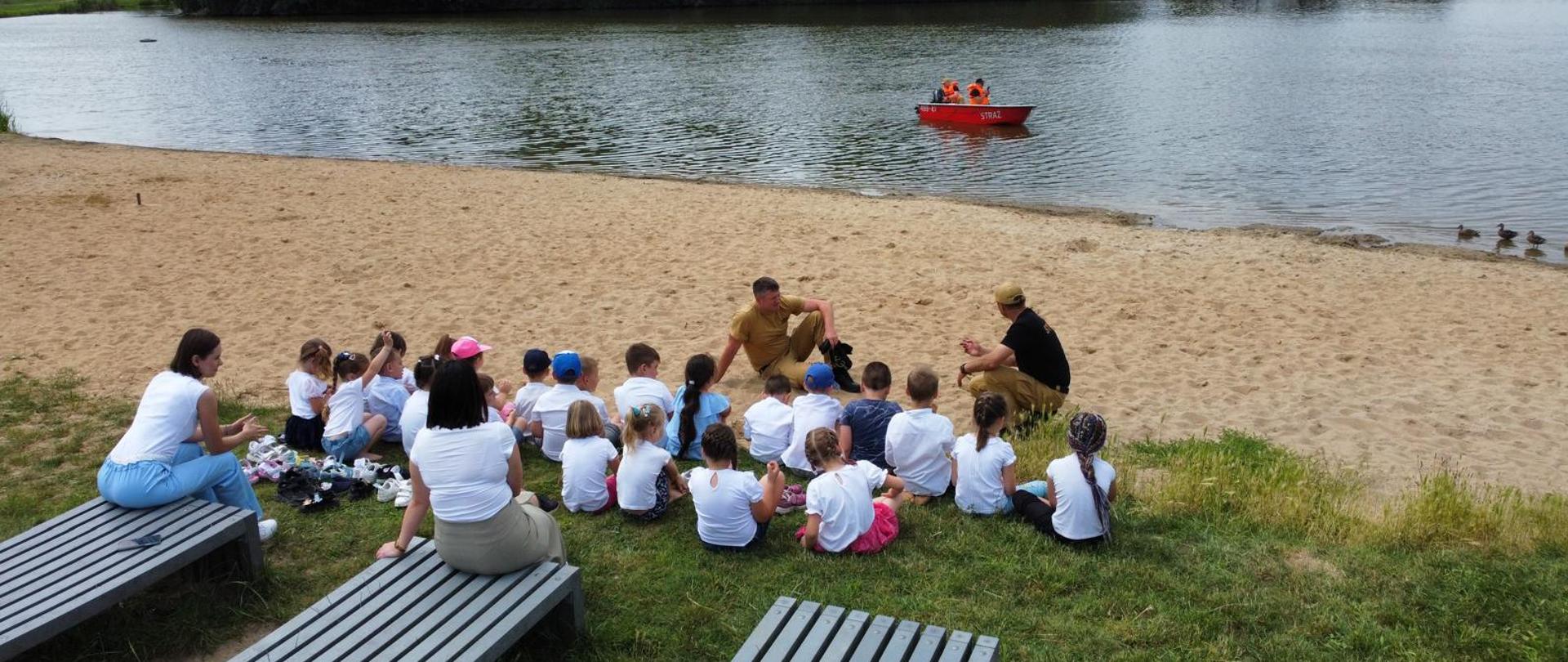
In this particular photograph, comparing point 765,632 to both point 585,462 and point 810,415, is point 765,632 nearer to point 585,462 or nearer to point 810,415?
point 585,462

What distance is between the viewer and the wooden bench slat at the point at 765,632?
475 centimetres

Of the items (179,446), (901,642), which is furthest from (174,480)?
(901,642)

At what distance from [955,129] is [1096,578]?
78.3 feet

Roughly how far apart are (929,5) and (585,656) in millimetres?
72940

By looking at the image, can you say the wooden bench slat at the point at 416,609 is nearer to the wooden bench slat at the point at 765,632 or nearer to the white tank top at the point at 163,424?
the wooden bench slat at the point at 765,632

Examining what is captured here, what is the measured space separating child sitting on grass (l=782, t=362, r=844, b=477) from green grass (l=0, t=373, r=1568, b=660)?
1101 millimetres

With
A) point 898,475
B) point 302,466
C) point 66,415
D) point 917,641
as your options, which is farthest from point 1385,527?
point 66,415

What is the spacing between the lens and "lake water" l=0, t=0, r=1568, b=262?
870 inches

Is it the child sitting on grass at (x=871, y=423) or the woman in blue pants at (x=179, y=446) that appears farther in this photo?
the child sitting on grass at (x=871, y=423)

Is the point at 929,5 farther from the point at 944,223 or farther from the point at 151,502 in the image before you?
the point at 151,502

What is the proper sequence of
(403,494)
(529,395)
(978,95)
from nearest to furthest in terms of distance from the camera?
(403,494) < (529,395) < (978,95)

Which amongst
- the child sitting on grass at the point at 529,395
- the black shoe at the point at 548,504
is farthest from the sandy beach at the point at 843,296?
the black shoe at the point at 548,504

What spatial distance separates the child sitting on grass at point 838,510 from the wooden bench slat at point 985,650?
1646 millimetres

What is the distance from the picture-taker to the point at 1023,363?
372 inches
